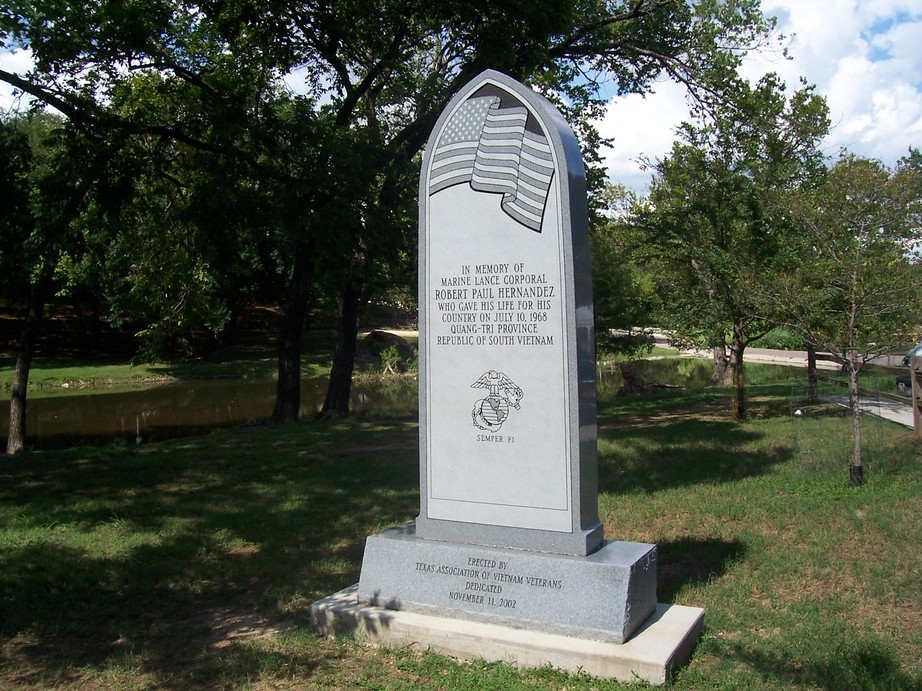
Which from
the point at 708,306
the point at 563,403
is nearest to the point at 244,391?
the point at 708,306

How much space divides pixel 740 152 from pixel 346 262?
746 centimetres

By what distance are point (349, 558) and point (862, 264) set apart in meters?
6.36

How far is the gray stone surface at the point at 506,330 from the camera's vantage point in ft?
17.5

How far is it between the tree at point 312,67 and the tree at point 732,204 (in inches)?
39.2

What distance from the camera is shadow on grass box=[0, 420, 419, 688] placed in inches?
217

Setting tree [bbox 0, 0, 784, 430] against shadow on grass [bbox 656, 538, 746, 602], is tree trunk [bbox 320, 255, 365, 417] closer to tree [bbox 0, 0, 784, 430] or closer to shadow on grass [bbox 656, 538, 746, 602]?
tree [bbox 0, 0, 784, 430]

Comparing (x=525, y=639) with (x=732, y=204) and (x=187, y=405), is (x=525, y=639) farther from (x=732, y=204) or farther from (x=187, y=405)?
(x=187, y=405)

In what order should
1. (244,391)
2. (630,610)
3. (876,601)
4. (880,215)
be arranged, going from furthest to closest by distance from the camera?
1. (244,391)
2. (880,215)
3. (876,601)
4. (630,610)

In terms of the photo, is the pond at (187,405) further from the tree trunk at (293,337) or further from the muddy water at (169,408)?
the tree trunk at (293,337)

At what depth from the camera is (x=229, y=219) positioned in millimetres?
14180

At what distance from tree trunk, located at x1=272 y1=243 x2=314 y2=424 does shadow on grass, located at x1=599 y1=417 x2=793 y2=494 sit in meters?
6.20

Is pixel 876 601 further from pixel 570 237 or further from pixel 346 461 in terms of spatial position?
pixel 346 461

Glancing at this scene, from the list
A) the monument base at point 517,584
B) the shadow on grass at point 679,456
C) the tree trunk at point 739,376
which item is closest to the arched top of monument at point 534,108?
the monument base at point 517,584

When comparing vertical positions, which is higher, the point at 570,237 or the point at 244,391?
the point at 570,237
